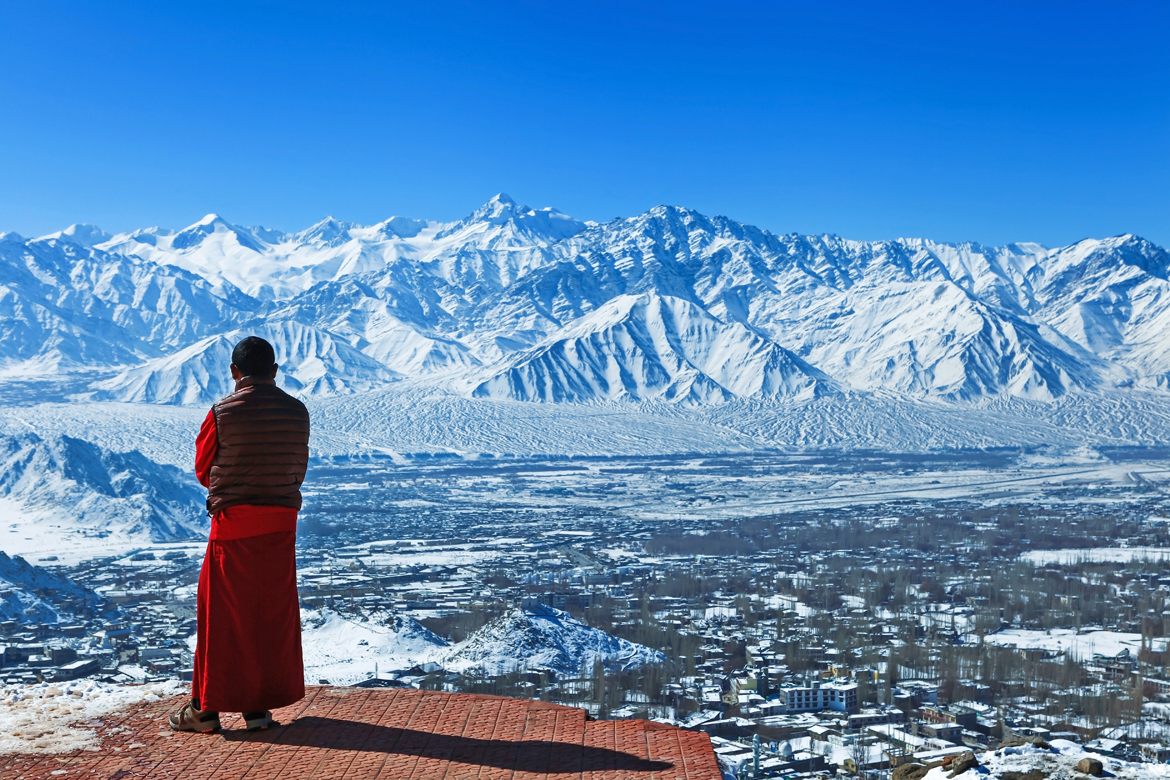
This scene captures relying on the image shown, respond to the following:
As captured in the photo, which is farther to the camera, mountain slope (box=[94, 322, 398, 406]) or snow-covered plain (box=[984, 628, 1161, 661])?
mountain slope (box=[94, 322, 398, 406])

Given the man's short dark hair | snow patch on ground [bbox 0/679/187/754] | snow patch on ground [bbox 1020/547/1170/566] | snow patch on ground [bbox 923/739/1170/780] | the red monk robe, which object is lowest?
snow patch on ground [bbox 1020/547/1170/566]

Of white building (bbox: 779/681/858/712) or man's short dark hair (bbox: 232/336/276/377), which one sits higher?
man's short dark hair (bbox: 232/336/276/377)

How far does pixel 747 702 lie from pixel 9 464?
53180 millimetres

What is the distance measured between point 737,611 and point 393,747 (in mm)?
33427

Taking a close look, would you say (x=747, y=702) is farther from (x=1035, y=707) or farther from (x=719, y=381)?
(x=719, y=381)

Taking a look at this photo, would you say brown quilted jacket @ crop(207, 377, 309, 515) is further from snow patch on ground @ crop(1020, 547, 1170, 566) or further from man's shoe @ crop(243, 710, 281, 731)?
snow patch on ground @ crop(1020, 547, 1170, 566)

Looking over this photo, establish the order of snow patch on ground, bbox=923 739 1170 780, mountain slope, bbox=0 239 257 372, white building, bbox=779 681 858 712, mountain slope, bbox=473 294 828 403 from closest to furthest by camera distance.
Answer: snow patch on ground, bbox=923 739 1170 780 < white building, bbox=779 681 858 712 < mountain slope, bbox=473 294 828 403 < mountain slope, bbox=0 239 257 372

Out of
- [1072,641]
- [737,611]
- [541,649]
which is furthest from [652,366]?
[541,649]

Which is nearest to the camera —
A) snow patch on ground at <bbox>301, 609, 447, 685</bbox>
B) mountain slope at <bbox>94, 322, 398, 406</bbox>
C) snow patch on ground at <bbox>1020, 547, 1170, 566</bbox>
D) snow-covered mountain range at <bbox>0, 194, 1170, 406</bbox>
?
snow patch on ground at <bbox>301, 609, 447, 685</bbox>

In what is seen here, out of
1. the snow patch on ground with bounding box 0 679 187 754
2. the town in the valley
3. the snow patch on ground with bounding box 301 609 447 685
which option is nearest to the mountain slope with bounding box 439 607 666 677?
the town in the valley

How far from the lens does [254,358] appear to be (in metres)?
5.20

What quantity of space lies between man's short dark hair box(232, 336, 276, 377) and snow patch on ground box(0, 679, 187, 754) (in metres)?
1.80

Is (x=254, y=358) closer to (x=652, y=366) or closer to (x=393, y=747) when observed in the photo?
(x=393, y=747)

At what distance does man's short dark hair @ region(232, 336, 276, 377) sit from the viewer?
17.0 ft
